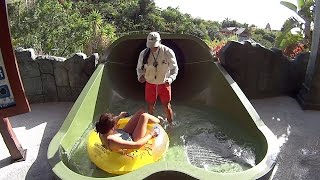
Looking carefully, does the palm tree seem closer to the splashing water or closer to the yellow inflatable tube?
the splashing water

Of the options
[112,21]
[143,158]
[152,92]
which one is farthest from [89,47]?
[112,21]

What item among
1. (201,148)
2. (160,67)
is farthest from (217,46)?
(201,148)

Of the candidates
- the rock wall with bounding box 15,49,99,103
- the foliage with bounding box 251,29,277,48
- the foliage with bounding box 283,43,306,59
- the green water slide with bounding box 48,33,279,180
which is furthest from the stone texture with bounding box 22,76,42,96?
the foliage with bounding box 251,29,277,48

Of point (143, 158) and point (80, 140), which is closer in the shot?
point (143, 158)

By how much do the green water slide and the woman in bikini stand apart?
16.0 inches

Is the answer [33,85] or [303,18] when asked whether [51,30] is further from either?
[303,18]

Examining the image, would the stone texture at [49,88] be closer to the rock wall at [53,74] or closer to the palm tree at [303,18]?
the rock wall at [53,74]

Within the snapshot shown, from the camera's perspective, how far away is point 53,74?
254 inches

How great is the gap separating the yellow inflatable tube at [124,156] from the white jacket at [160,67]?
847 millimetres

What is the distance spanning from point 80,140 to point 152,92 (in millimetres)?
1074

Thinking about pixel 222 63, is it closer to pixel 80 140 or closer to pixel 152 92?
pixel 152 92

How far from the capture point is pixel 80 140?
484cm

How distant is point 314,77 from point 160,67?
8.64ft

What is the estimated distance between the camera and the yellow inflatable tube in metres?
3.99
